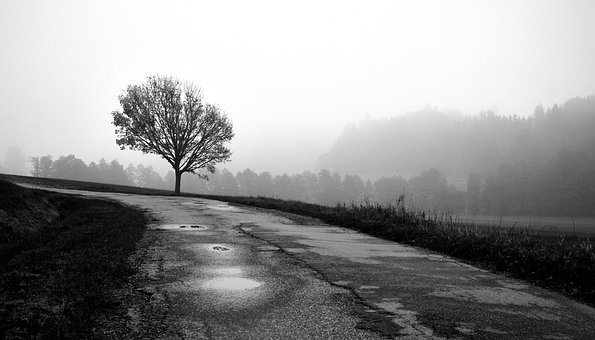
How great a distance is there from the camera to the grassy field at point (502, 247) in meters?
6.43

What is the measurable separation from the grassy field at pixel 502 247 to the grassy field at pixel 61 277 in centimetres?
739

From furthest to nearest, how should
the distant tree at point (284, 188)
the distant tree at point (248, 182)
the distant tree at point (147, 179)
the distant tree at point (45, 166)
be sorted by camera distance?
the distant tree at point (147, 179)
the distant tree at point (284, 188)
the distant tree at point (248, 182)
the distant tree at point (45, 166)

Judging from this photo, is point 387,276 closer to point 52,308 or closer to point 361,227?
point 52,308

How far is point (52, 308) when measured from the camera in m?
3.82

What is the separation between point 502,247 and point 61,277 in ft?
29.6

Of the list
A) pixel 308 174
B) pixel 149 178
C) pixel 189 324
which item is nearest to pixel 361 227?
pixel 189 324

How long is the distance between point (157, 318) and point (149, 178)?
151483mm

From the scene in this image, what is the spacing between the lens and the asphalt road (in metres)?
3.78

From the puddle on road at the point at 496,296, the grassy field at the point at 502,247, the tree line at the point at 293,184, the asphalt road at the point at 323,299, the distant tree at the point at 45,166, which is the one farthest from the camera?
the distant tree at the point at 45,166

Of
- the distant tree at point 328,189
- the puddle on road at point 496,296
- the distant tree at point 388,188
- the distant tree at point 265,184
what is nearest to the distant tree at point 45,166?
the distant tree at point 265,184

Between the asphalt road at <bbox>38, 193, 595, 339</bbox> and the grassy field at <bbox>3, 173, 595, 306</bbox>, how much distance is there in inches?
27.7

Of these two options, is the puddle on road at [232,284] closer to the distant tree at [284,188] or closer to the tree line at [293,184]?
the tree line at [293,184]

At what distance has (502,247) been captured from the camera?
8164 millimetres

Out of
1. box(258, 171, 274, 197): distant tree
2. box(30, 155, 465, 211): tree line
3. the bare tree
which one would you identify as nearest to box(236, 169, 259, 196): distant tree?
A: box(30, 155, 465, 211): tree line
